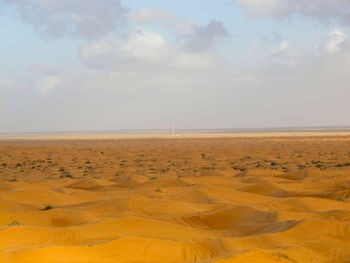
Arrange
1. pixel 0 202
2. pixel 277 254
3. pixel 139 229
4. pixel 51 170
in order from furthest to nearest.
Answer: pixel 51 170 → pixel 0 202 → pixel 139 229 → pixel 277 254

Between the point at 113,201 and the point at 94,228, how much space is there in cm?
271

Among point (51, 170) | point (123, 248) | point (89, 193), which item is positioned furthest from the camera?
point (51, 170)

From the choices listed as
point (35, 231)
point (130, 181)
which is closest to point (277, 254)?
point (35, 231)

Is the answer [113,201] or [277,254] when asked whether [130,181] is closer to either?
[113,201]

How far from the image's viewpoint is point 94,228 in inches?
276

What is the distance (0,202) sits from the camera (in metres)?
10.5

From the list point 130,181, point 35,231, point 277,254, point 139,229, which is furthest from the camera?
point 130,181

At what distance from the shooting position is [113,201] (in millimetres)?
9719

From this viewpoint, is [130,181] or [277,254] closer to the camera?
[277,254]

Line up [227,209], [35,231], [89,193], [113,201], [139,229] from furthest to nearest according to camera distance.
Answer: [89,193] < [113,201] < [227,209] < [139,229] < [35,231]

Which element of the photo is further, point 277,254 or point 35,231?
point 35,231

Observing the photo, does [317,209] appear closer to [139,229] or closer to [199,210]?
[199,210]

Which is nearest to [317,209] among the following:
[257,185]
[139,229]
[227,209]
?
[227,209]

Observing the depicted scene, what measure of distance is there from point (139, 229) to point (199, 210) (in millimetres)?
2420
